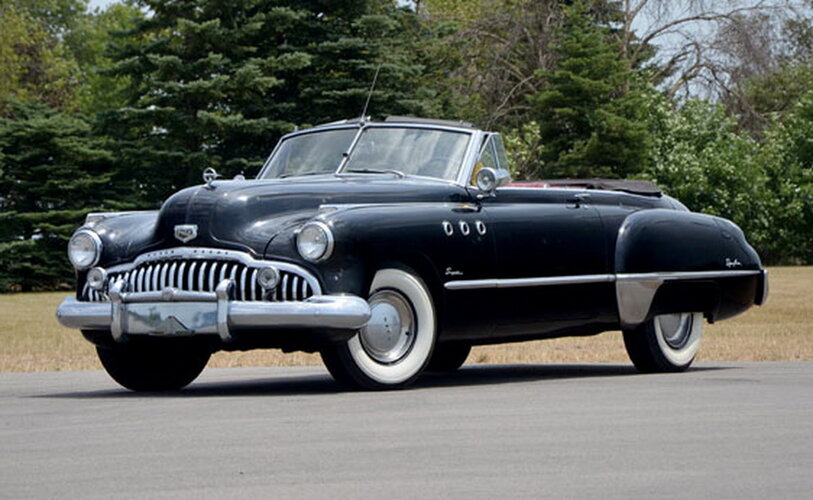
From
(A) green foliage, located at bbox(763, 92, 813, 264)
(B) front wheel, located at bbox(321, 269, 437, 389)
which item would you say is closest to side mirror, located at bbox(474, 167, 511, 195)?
(B) front wheel, located at bbox(321, 269, 437, 389)

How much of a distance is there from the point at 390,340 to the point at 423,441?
8.20 feet

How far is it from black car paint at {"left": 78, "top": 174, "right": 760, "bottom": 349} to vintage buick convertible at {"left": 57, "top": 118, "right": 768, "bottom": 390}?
12 millimetres

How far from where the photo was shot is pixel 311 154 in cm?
1068

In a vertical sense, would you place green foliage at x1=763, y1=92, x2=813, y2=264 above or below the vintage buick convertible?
below

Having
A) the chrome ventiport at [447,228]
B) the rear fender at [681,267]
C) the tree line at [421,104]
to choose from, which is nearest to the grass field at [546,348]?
the rear fender at [681,267]

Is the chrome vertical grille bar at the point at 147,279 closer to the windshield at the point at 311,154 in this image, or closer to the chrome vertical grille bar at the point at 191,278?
the chrome vertical grille bar at the point at 191,278

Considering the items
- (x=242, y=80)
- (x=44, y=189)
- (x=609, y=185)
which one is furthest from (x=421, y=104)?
(x=609, y=185)

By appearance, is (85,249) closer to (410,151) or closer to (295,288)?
(295,288)

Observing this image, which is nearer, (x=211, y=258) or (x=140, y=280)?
(x=211, y=258)

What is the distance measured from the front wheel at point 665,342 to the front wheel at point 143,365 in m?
3.08

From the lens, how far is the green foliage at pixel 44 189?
43438 mm

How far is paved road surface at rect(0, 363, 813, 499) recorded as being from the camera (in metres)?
5.37

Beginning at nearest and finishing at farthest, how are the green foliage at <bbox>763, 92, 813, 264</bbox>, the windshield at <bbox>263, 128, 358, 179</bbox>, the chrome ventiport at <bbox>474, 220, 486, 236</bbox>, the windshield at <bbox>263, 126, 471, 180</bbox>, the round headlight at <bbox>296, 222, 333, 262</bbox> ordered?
1. the round headlight at <bbox>296, 222, 333, 262</bbox>
2. the chrome ventiport at <bbox>474, 220, 486, 236</bbox>
3. the windshield at <bbox>263, 126, 471, 180</bbox>
4. the windshield at <bbox>263, 128, 358, 179</bbox>
5. the green foliage at <bbox>763, 92, 813, 264</bbox>

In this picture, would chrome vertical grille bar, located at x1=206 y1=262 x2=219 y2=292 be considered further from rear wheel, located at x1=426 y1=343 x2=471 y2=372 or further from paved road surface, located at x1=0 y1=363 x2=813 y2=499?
rear wheel, located at x1=426 y1=343 x2=471 y2=372
